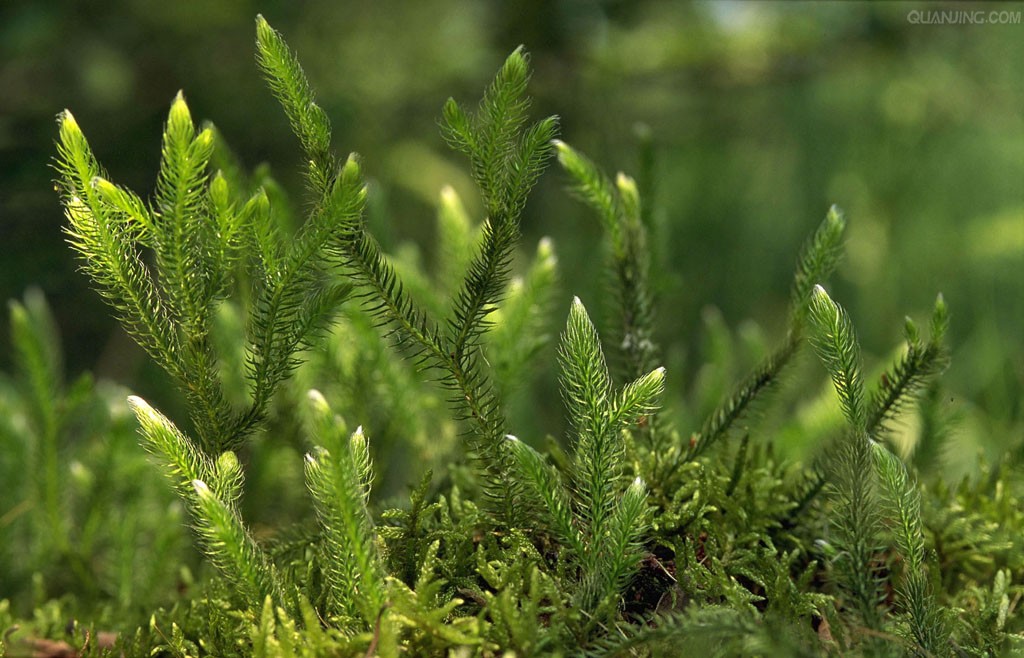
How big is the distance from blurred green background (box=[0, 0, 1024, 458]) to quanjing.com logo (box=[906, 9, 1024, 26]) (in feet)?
0.07

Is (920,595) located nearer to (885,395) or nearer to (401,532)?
(885,395)

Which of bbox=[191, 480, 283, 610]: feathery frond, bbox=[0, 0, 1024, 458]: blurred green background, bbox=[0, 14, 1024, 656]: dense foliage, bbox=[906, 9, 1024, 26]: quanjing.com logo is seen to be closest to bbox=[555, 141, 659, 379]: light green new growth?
bbox=[0, 14, 1024, 656]: dense foliage

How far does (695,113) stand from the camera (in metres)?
1.54

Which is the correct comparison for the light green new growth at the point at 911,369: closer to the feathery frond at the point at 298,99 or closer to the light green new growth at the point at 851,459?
the light green new growth at the point at 851,459

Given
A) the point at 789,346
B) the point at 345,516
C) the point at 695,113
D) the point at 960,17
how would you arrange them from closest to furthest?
the point at 345,516 → the point at 789,346 → the point at 960,17 → the point at 695,113

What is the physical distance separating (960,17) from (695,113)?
1.42 ft

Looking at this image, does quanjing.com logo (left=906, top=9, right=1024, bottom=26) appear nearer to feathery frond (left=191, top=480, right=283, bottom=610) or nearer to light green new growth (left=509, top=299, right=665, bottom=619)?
light green new growth (left=509, top=299, right=665, bottom=619)

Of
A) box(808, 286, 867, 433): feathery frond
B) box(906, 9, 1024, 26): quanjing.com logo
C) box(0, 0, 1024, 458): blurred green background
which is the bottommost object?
box(0, 0, 1024, 458): blurred green background

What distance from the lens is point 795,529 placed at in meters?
0.48

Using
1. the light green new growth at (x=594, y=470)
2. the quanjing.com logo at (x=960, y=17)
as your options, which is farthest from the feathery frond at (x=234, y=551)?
the quanjing.com logo at (x=960, y=17)

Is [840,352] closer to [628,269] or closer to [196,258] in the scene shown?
[628,269]

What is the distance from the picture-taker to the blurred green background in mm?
1338

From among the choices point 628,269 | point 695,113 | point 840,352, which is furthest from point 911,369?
point 695,113

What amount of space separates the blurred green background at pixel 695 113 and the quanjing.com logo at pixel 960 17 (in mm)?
22
